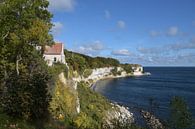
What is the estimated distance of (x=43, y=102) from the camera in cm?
1928

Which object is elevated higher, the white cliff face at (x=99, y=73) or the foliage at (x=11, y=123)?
the white cliff face at (x=99, y=73)

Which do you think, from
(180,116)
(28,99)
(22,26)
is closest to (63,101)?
(22,26)

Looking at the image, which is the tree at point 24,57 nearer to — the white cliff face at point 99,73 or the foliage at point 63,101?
the foliage at point 63,101

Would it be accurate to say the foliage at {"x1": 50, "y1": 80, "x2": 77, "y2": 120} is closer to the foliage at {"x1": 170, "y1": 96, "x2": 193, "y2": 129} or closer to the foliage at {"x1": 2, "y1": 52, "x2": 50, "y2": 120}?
the foliage at {"x1": 2, "y1": 52, "x2": 50, "y2": 120}

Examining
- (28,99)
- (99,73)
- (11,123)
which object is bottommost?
(11,123)

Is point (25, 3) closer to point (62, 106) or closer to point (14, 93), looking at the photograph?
point (14, 93)

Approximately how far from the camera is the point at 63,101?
39188 millimetres

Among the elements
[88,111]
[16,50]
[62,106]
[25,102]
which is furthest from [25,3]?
[88,111]

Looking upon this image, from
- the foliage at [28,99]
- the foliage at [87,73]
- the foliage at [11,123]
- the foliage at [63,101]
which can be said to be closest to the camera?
the foliage at [11,123]

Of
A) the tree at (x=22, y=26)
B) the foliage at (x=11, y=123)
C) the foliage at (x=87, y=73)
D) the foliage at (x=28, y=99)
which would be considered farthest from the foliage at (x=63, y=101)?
the foliage at (x=87, y=73)

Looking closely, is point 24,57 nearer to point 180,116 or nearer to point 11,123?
point 11,123

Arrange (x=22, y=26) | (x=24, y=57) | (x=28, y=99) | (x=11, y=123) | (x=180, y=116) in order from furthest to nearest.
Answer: (x=24, y=57) < (x=22, y=26) < (x=28, y=99) < (x=11, y=123) < (x=180, y=116)

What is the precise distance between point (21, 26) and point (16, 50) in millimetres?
3603

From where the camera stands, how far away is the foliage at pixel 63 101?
118 feet
